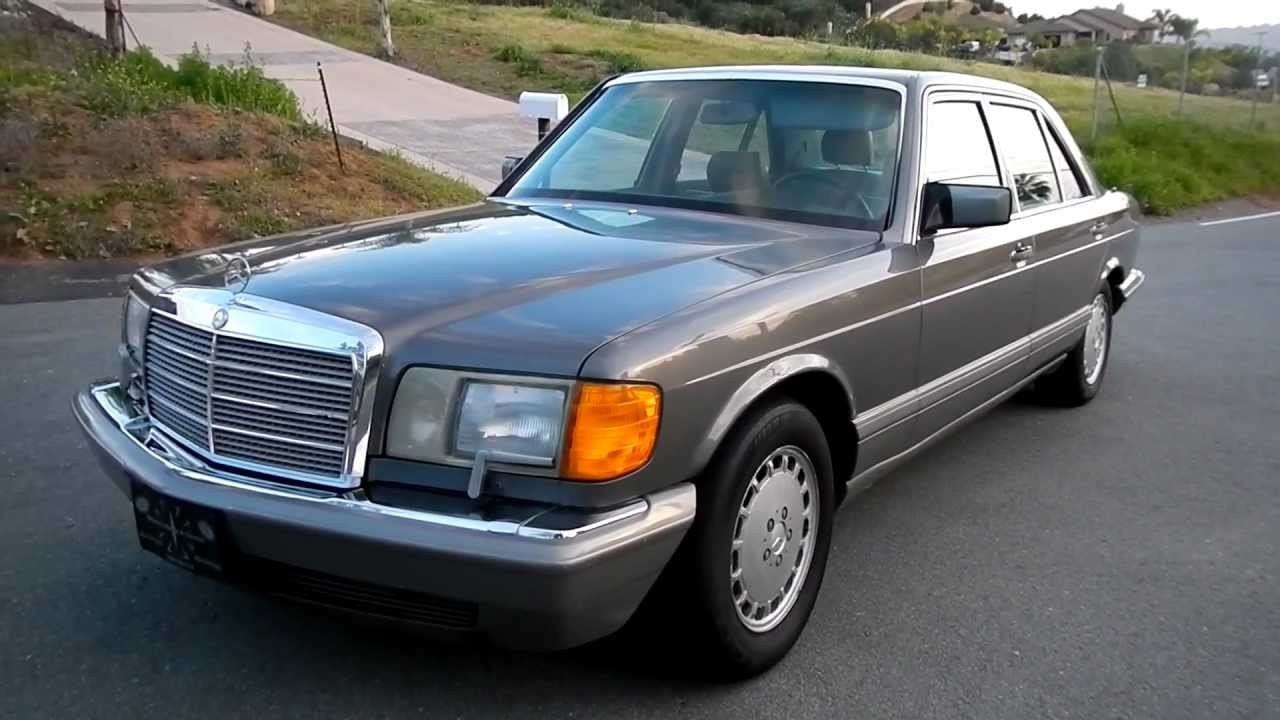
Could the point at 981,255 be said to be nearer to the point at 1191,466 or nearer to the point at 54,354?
the point at 1191,466

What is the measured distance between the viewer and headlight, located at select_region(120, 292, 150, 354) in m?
3.27

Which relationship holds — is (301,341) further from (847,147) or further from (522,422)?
(847,147)

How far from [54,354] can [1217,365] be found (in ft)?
22.3

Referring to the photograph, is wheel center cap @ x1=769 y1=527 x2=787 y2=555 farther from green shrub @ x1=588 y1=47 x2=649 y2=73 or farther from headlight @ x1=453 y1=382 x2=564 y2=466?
green shrub @ x1=588 y1=47 x2=649 y2=73

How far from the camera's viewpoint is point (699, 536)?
2863 mm

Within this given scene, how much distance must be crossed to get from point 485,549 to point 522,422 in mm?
307

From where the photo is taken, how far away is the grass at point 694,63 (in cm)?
1938

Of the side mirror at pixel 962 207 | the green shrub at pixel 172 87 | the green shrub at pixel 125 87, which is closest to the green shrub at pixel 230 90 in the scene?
the green shrub at pixel 172 87

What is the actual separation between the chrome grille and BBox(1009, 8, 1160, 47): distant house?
8484 centimetres

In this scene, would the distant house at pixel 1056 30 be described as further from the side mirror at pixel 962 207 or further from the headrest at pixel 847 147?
the side mirror at pixel 962 207

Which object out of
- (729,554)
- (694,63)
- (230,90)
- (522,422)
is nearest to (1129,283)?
(729,554)

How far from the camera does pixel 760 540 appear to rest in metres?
3.16

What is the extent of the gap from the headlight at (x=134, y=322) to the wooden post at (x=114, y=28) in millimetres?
12424

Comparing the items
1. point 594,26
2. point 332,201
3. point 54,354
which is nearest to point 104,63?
point 332,201
